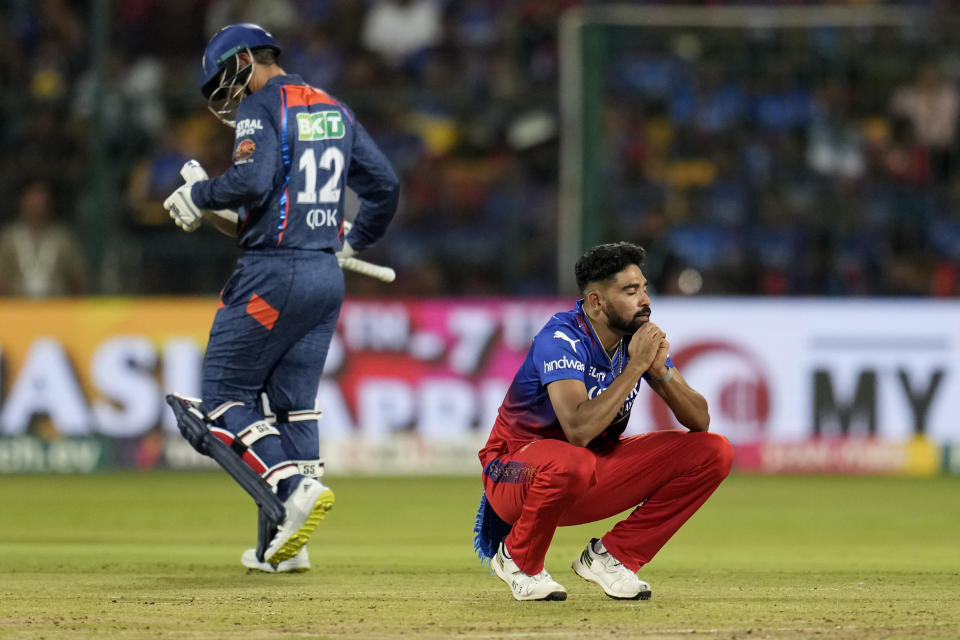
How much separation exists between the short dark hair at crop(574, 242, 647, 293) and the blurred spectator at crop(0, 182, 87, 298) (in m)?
7.96

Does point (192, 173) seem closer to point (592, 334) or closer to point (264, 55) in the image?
point (264, 55)

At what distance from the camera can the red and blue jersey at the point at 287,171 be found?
7117mm

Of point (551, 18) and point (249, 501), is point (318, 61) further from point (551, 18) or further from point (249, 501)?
point (249, 501)

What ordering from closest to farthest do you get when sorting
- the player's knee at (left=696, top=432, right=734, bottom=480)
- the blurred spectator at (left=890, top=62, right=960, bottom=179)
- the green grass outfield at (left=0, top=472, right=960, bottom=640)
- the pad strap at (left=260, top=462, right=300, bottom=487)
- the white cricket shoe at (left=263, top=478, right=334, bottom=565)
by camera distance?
the green grass outfield at (left=0, top=472, right=960, bottom=640)
the player's knee at (left=696, top=432, right=734, bottom=480)
the white cricket shoe at (left=263, top=478, right=334, bottom=565)
the pad strap at (left=260, top=462, right=300, bottom=487)
the blurred spectator at (left=890, top=62, right=960, bottom=179)

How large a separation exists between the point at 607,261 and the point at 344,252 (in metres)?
1.88

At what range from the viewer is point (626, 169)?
47.3 ft

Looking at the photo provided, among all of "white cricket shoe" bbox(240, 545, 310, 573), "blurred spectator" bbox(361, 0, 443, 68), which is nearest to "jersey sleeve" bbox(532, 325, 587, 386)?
"white cricket shoe" bbox(240, 545, 310, 573)

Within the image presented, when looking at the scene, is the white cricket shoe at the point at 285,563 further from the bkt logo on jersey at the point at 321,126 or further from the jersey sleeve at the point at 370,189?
the bkt logo on jersey at the point at 321,126

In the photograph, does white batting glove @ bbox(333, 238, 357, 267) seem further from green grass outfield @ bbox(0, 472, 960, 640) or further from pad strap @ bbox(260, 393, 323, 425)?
green grass outfield @ bbox(0, 472, 960, 640)

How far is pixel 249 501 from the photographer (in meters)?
11.5

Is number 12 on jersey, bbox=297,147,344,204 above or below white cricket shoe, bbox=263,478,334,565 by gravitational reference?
above

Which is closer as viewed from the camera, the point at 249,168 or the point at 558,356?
the point at 558,356

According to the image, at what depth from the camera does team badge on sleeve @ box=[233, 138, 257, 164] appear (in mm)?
7125

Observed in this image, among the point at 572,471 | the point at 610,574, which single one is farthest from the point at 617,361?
the point at 610,574
